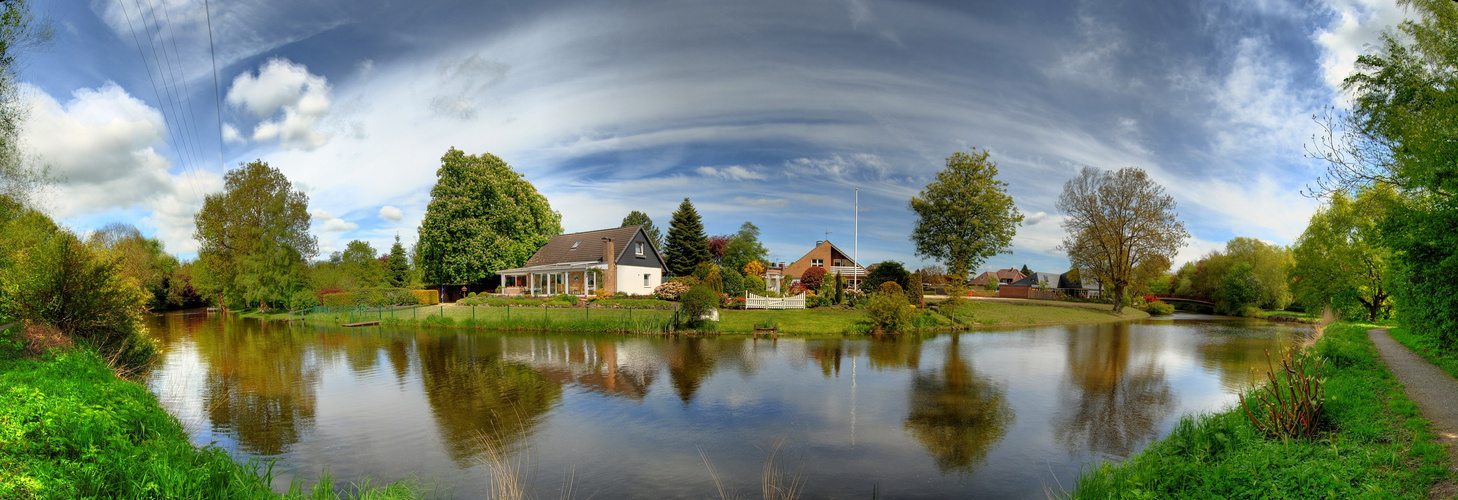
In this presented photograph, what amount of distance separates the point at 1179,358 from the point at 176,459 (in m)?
22.9

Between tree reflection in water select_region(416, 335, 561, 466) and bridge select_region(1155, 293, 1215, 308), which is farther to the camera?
bridge select_region(1155, 293, 1215, 308)

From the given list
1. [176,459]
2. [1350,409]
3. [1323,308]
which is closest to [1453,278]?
[1350,409]

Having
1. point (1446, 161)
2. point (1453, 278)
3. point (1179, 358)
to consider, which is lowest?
point (1179, 358)

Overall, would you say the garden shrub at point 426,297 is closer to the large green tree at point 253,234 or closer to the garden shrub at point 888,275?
the large green tree at point 253,234

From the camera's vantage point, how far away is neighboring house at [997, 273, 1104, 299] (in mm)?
62469

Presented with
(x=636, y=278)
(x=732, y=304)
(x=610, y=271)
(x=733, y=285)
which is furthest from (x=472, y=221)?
(x=732, y=304)

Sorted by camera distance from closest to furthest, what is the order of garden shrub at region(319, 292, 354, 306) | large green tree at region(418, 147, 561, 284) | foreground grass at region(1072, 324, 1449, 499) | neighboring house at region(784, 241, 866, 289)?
foreground grass at region(1072, 324, 1449, 499), garden shrub at region(319, 292, 354, 306), large green tree at region(418, 147, 561, 284), neighboring house at region(784, 241, 866, 289)

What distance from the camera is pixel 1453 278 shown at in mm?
9898

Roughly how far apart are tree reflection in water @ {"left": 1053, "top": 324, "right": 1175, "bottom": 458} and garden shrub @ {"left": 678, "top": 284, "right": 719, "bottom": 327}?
12518 mm

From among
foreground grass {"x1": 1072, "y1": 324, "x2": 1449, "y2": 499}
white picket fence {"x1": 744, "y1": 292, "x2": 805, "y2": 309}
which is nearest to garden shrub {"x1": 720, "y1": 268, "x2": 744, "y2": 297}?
white picket fence {"x1": 744, "y1": 292, "x2": 805, "y2": 309}

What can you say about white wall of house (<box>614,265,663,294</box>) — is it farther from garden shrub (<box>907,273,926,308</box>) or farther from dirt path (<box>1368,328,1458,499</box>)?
dirt path (<box>1368,328,1458,499</box>)

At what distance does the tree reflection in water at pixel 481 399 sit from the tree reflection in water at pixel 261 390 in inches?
84.3

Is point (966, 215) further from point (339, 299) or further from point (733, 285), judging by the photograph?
point (339, 299)

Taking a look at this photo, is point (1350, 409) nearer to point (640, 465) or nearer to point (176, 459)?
point (640, 465)
